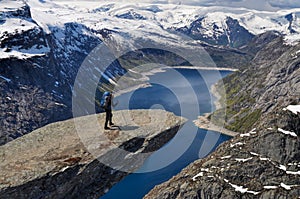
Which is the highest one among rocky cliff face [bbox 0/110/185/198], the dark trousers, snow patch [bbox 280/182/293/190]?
the dark trousers

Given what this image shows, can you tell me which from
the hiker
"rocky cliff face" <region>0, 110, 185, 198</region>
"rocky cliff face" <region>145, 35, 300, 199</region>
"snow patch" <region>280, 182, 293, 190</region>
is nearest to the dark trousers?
the hiker

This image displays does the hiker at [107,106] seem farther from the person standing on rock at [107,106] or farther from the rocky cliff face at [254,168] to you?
the rocky cliff face at [254,168]

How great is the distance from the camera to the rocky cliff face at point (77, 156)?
14.6m

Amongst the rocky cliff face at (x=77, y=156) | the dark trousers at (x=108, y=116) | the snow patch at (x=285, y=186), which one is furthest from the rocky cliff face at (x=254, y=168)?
the rocky cliff face at (x=77, y=156)

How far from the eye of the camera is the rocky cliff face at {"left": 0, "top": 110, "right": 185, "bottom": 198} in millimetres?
14602

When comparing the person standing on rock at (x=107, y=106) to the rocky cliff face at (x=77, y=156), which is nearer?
the rocky cliff face at (x=77, y=156)

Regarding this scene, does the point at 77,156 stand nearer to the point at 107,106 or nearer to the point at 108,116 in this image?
the point at 108,116

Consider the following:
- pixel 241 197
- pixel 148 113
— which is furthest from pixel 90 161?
pixel 241 197

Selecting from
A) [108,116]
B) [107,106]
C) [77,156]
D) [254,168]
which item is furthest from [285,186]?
[77,156]

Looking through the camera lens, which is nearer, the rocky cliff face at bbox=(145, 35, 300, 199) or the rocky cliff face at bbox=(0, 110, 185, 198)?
the rocky cliff face at bbox=(0, 110, 185, 198)

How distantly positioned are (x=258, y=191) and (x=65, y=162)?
67.6m

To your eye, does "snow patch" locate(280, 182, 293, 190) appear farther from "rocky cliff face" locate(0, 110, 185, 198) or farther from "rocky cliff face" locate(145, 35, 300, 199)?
"rocky cliff face" locate(0, 110, 185, 198)

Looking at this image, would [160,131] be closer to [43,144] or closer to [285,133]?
[43,144]

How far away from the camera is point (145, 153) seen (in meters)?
18.0
